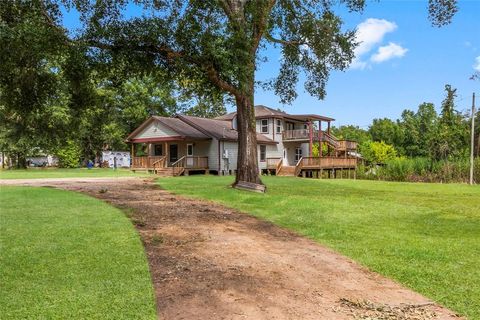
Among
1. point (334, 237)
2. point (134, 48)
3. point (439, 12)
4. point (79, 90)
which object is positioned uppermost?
point (439, 12)

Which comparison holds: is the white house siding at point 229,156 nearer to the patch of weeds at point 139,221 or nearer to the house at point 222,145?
the house at point 222,145

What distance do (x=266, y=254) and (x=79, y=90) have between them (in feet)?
35.7

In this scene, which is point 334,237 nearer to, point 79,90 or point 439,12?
point 79,90

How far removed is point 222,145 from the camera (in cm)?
3058

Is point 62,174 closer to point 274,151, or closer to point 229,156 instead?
point 229,156

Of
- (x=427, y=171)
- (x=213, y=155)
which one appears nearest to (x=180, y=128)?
(x=213, y=155)

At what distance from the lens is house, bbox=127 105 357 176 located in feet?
99.2

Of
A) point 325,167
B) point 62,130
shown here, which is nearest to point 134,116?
point 62,130

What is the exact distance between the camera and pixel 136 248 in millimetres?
5633

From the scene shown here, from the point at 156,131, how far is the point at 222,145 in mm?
5347

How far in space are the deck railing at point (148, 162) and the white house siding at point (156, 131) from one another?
181 centimetres

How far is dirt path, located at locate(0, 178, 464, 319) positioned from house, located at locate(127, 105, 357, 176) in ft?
73.5

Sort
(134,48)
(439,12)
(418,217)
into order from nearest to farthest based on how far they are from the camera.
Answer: (418,217) < (134,48) < (439,12)

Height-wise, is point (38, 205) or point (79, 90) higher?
point (79, 90)
